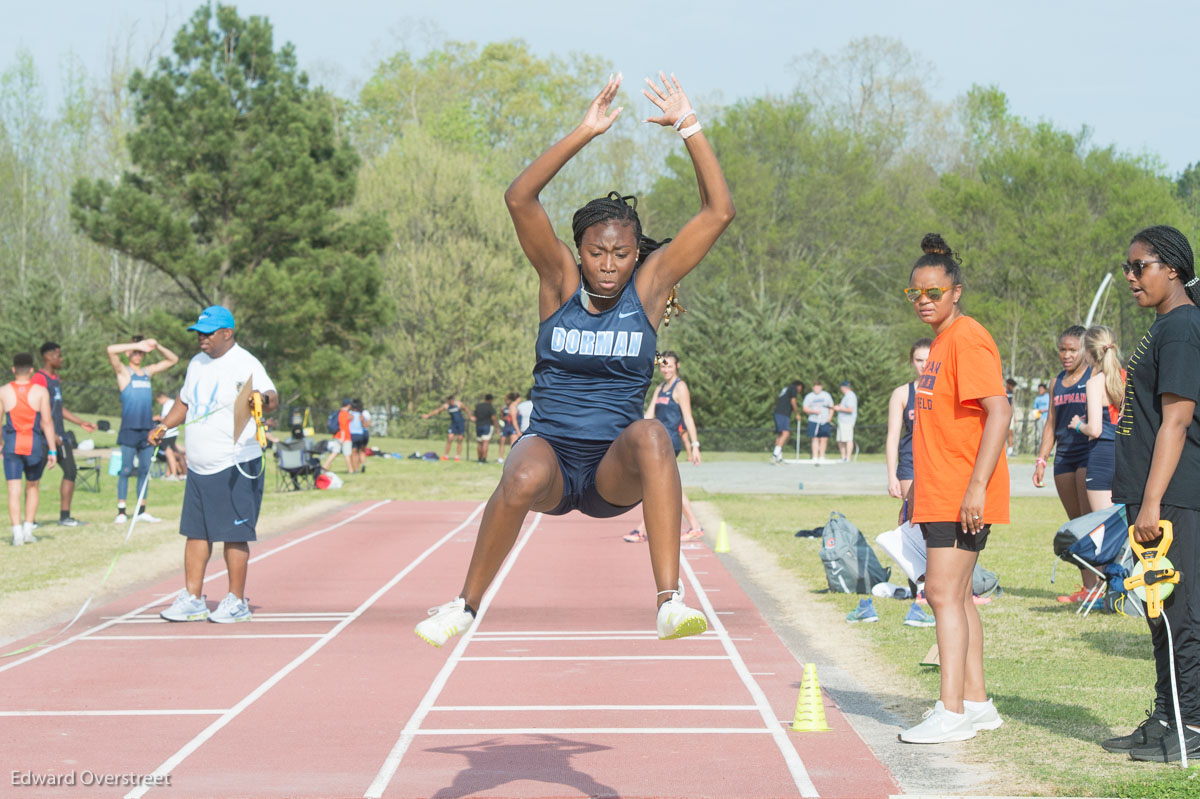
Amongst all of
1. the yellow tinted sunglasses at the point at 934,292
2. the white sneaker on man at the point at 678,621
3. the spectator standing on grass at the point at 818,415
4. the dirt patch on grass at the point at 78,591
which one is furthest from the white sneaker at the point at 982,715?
the spectator standing on grass at the point at 818,415

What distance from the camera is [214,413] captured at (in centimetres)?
898

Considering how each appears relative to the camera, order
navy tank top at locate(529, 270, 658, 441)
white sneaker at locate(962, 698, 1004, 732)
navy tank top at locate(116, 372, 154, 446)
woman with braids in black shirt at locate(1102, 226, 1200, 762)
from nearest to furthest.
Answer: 1. navy tank top at locate(529, 270, 658, 441)
2. woman with braids in black shirt at locate(1102, 226, 1200, 762)
3. white sneaker at locate(962, 698, 1004, 732)
4. navy tank top at locate(116, 372, 154, 446)

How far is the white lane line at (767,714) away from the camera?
511 centimetres

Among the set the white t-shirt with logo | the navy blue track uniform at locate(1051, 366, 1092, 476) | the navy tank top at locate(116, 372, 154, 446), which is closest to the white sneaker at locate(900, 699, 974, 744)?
the navy blue track uniform at locate(1051, 366, 1092, 476)

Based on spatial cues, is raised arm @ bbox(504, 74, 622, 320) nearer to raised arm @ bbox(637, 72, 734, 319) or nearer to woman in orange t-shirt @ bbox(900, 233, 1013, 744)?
raised arm @ bbox(637, 72, 734, 319)

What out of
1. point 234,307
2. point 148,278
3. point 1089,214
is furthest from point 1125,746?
point 148,278

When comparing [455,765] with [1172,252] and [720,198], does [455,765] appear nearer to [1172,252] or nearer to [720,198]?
[720,198]

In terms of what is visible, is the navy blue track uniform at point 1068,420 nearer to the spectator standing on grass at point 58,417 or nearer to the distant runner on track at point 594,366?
the distant runner on track at point 594,366

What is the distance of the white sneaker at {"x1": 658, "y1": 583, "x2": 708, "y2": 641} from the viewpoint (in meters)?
4.09

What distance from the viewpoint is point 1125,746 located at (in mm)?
5395

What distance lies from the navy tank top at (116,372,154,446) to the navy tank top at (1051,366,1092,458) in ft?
35.3

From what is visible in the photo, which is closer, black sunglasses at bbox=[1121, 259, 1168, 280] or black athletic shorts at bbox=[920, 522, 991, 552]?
black sunglasses at bbox=[1121, 259, 1168, 280]

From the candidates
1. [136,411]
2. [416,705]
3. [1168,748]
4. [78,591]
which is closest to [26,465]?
[136,411]

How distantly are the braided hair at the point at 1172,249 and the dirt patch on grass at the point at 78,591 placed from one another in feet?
25.0
